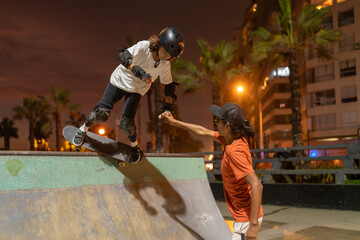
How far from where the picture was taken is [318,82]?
46906 mm

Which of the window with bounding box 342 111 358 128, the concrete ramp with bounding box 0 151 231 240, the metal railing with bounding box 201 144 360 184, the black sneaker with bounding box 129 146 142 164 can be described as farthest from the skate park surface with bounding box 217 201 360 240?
the window with bounding box 342 111 358 128

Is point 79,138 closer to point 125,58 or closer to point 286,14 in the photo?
point 125,58

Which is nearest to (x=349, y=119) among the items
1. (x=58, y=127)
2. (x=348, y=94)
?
(x=348, y=94)

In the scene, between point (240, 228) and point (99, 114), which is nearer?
point (240, 228)

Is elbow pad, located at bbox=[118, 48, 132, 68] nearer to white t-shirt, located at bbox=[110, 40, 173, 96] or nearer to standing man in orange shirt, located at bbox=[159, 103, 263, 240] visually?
white t-shirt, located at bbox=[110, 40, 173, 96]

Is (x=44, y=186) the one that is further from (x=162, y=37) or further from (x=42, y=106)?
(x=42, y=106)

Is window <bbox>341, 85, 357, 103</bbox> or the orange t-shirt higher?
window <bbox>341, 85, 357, 103</bbox>

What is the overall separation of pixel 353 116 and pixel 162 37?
149ft

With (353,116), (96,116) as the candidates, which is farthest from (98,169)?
(353,116)

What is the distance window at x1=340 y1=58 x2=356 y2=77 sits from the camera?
4338 centimetres

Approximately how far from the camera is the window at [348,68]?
43375 mm

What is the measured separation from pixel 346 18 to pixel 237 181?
161 ft

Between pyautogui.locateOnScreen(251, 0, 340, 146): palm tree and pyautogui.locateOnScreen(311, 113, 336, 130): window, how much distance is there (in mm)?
30890

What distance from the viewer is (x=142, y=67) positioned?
13.0ft
